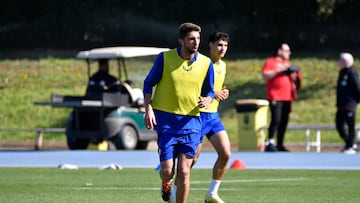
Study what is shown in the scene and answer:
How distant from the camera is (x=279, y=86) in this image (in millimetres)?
23844

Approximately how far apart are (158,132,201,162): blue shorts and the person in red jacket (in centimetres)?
1257

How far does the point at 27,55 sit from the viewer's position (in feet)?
148

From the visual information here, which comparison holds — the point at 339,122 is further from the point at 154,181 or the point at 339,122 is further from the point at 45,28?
the point at 45,28

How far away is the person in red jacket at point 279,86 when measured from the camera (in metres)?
23.6

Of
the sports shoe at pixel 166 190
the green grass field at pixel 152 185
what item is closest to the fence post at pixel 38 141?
the green grass field at pixel 152 185

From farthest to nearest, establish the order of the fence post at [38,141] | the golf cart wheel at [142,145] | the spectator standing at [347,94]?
the fence post at [38,141] → the golf cart wheel at [142,145] → the spectator standing at [347,94]

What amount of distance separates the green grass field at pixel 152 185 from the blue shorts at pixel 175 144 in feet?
7.22

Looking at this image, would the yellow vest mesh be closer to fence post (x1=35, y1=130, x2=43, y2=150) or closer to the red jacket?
the red jacket

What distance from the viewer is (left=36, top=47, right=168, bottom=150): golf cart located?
27125 mm

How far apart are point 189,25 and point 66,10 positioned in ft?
123

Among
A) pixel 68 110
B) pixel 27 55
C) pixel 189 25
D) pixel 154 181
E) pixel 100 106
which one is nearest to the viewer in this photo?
pixel 189 25

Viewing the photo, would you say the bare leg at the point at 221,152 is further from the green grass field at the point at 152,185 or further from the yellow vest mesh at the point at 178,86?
the yellow vest mesh at the point at 178,86

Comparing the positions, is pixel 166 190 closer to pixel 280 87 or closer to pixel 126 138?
pixel 280 87

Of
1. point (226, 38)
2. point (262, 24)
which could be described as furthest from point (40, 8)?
point (226, 38)
